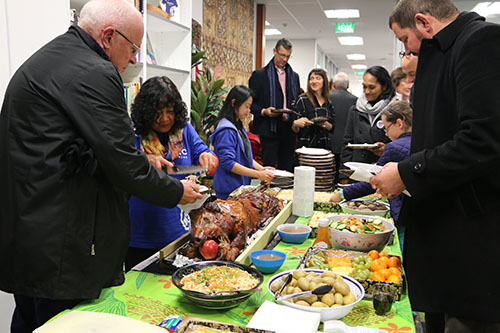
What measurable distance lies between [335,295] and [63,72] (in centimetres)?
108

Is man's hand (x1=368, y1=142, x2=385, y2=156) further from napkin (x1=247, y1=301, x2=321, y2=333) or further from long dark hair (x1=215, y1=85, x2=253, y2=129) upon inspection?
napkin (x1=247, y1=301, x2=321, y2=333)

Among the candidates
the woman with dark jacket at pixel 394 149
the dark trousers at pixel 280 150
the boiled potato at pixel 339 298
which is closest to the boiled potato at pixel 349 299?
the boiled potato at pixel 339 298

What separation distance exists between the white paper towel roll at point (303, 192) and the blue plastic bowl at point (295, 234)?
0.39 metres

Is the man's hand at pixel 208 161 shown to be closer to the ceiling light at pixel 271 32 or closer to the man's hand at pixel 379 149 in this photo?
the man's hand at pixel 379 149

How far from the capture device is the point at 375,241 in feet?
5.77

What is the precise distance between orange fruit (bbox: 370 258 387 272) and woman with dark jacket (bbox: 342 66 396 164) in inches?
86.0

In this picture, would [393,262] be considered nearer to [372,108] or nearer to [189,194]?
[189,194]

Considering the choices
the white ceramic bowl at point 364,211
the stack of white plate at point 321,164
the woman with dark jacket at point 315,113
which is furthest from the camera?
the woman with dark jacket at point 315,113

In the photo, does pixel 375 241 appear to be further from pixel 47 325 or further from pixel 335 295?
pixel 47 325

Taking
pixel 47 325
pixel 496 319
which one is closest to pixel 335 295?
pixel 496 319

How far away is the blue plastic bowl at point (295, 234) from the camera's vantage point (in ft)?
6.23

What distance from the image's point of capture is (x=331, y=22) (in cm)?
982

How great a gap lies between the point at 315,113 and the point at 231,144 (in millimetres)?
1698

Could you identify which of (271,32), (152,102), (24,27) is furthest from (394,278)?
(271,32)
